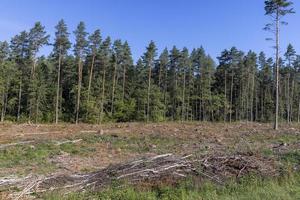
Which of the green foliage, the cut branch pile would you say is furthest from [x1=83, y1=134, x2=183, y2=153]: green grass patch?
the green foliage

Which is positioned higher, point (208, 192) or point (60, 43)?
point (60, 43)

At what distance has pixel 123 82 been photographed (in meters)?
71.8

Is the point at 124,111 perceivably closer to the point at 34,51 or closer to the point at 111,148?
the point at 34,51

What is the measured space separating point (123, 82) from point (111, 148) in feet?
175

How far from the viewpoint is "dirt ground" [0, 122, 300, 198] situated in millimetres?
12992

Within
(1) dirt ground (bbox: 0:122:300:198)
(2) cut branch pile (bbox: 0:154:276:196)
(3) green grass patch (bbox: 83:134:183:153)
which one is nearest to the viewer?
(2) cut branch pile (bbox: 0:154:276:196)

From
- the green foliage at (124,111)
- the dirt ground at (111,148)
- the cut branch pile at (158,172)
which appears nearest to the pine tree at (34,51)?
the green foliage at (124,111)

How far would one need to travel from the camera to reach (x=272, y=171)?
382 inches

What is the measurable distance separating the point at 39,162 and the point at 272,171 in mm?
A: 8858

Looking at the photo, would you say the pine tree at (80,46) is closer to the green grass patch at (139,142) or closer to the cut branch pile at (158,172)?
the green grass patch at (139,142)

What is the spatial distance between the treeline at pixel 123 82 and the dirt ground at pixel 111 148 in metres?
36.3

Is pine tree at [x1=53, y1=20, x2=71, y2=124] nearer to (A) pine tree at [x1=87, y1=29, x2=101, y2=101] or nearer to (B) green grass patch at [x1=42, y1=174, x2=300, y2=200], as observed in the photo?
(A) pine tree at [x1=87, y1=29, x2=101, y2=101]

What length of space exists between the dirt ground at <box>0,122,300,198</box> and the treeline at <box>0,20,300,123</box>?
36318 millimetres

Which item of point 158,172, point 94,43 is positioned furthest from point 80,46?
point 158,172
